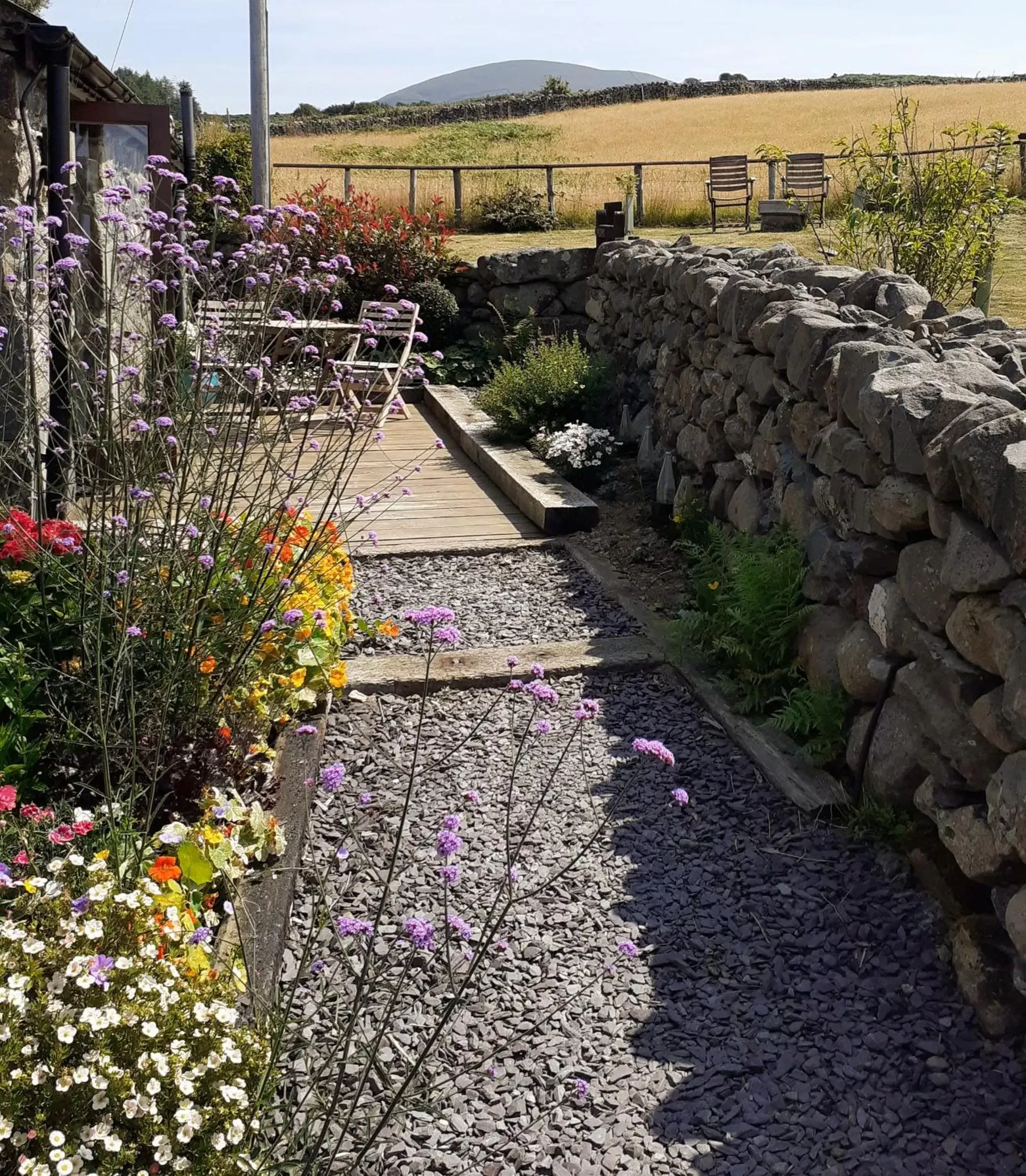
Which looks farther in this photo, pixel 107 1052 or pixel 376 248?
pixel 376 248

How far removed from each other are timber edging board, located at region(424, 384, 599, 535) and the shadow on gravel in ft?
9.98

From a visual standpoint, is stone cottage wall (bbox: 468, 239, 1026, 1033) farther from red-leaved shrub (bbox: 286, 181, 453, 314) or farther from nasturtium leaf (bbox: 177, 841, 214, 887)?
red-leaved shrub (bbox: 286, 181, 453, 314)

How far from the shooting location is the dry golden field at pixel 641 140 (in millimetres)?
21969

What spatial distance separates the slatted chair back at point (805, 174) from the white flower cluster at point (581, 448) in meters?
14.1

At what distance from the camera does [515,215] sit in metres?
17.7

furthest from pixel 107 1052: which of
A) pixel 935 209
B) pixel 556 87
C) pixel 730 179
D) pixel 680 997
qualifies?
pixel 556 87

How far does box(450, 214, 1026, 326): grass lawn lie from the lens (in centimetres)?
989

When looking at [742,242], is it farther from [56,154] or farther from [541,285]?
[56,154]

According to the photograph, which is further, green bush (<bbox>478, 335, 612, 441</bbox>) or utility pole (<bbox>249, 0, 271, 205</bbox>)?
utility pole (<bbox>249, 0, 271, 205</bbox>)

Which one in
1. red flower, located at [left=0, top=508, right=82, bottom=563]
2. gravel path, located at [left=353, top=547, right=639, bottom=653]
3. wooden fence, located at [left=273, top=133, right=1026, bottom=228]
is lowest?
gravel path, located at [left=353, top=547, right=639, bottom=653]

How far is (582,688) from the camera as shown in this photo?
184 inches

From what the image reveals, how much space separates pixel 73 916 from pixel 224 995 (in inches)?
13.1

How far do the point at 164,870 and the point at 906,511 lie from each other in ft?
7.57

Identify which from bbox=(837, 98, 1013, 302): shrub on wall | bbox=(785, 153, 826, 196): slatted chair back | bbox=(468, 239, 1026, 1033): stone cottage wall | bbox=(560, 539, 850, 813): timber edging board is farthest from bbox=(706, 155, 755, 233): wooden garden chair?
bbox=(560, 539, 850, 813): timber edging board
